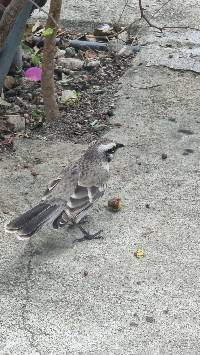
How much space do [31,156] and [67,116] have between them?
2.47 ft

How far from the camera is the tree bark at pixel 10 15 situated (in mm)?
5586

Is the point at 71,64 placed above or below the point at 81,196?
below

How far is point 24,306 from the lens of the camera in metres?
4.62

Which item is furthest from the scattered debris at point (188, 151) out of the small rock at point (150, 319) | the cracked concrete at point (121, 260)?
the small rock at point (150, 319)

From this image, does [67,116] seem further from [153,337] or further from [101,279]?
[153,337]

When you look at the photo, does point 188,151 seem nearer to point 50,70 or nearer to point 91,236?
point 50,70

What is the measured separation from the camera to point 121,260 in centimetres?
504

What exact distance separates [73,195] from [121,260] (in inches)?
21.6

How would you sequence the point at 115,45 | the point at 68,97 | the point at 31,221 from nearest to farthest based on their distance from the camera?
the point at 31,221, the point at 68,97, the point at 115,45

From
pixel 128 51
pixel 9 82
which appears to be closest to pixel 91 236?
pixel 9 82

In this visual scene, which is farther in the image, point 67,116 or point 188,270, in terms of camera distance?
point 67,116

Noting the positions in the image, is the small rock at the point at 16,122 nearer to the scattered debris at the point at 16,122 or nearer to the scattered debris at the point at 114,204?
the scattered debris at the point at 16,122

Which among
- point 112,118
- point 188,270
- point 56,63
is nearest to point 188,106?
point 112,118

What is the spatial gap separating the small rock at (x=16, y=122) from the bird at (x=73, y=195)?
1.10 metres
